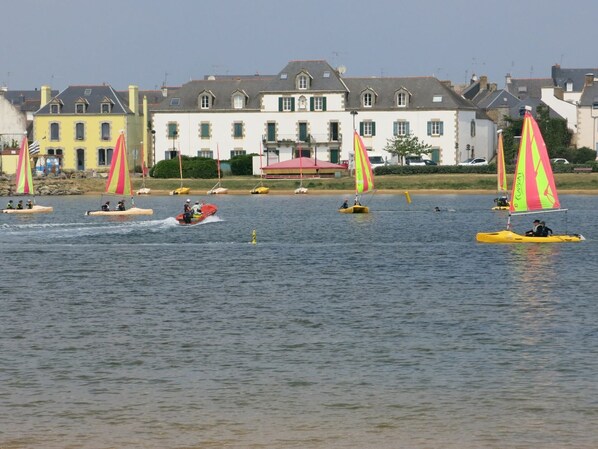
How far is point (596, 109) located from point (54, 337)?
13148cm

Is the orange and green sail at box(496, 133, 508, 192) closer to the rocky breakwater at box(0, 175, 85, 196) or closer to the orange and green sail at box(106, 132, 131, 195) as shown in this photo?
the orange and green sail at box(106, 132, 131, 195)

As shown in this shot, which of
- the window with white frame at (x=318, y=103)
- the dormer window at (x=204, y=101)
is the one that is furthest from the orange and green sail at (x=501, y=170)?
the dormer window at (x=204, y=101)

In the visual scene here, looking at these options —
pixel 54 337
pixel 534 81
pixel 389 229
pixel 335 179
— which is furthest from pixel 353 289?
pixel 534 81

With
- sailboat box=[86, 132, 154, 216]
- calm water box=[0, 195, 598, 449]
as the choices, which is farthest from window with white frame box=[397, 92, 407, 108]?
calm water box=[0, 195, 598, 449]

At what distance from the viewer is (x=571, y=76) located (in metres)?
193

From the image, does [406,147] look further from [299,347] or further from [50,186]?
[299,347]

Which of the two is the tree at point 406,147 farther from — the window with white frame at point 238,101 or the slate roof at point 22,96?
the slate roof at point 22,96

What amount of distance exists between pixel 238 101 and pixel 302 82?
330 inches

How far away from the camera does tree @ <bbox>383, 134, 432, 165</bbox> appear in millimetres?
144750

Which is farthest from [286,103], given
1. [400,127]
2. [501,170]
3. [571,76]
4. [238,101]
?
[571,76]

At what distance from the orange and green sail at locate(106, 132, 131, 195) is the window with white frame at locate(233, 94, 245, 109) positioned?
5406cm

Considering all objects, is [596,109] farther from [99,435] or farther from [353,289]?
[99,435]

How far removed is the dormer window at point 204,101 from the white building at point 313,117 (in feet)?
0.40

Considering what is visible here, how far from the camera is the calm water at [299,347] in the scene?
24859mm
